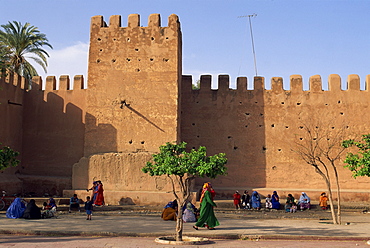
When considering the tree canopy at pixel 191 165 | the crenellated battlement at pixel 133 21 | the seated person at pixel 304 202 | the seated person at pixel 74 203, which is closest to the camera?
the tree canopy at pixel 191 165

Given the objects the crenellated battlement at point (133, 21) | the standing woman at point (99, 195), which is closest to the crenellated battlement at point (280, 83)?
the crenellated battlement at point (133, 21)

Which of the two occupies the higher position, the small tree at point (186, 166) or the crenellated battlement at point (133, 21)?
the crenellated battlement at point (133, 21)

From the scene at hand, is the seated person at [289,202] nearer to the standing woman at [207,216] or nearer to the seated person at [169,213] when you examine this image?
the seated person at [169,213]

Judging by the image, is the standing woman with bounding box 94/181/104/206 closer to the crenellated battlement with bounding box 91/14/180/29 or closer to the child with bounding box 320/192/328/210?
the crenellated battlement with bounding box 91/14/180/29

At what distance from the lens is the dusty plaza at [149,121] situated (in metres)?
14.7

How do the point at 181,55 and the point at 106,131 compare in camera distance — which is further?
the point at 181,55

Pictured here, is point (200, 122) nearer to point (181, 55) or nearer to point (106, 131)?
point (181, 55)

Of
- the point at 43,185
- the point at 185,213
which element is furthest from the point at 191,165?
the point at 43,185

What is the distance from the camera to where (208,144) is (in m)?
16.8

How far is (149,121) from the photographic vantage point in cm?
1480

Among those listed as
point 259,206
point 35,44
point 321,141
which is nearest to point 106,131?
point 259,206

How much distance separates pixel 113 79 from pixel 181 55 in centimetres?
304

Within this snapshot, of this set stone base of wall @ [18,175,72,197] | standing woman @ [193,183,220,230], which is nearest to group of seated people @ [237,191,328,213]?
standing woman @ [193,183,220,230]

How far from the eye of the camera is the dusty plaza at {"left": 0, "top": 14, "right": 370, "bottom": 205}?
48.2 ft
